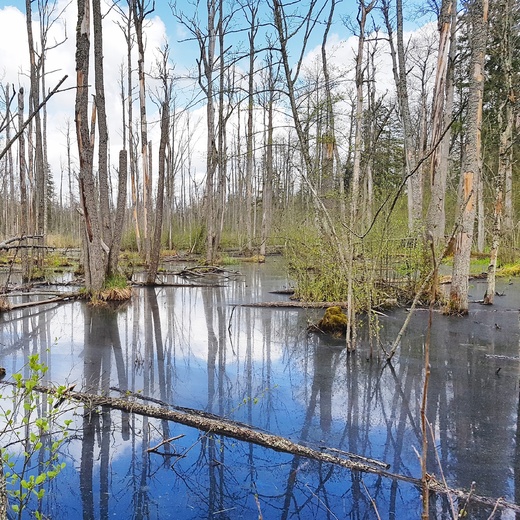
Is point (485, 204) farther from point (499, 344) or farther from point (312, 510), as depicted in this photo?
point (312, 510)

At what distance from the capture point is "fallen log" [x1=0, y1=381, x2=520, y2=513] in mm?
2566

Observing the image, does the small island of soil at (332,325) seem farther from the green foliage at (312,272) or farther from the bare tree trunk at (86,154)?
the bare tree trunk at (86,154)

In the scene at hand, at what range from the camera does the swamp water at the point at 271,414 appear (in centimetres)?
262

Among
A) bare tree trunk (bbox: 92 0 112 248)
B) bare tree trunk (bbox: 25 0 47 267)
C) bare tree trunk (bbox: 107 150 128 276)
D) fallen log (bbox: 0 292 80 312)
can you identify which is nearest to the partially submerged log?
bare tree trunk (bbox: 107 150 128 276)

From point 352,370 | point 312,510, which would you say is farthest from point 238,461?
point 352,370

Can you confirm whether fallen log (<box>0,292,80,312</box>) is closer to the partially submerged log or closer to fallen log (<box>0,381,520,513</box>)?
the partially submerged log

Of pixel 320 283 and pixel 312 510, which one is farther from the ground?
pixel 320 283

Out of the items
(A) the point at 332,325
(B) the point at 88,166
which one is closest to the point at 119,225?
(B) the point at 88,166

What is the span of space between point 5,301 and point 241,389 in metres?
7.06

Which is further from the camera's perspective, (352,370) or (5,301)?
(5,301)

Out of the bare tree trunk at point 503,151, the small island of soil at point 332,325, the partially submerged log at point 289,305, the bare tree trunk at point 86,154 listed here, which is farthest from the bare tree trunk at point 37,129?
the bare tree trunk at point 503,151

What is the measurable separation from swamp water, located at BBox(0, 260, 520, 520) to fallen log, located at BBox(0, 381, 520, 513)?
2.0 inches

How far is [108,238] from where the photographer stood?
11.9 metres

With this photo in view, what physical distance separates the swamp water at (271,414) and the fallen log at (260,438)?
0.17 ft
